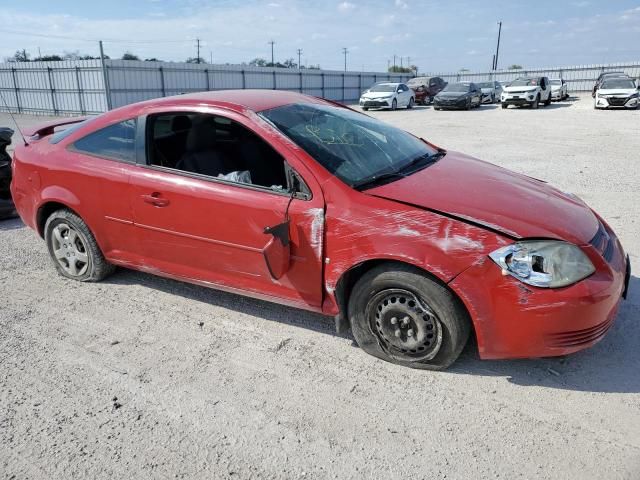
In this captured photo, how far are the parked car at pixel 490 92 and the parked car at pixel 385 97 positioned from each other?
237 inches

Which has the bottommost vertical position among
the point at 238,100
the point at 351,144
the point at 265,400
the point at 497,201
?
the point at 265,400

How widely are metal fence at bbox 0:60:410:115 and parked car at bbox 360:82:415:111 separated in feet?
27.2

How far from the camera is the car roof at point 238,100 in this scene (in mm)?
3562

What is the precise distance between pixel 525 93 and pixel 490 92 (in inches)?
216

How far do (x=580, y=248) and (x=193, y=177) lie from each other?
2453 mm

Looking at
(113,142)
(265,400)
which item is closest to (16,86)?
(113,142)

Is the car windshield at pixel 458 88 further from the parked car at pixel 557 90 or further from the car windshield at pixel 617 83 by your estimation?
the car windshield at pixel 617 83

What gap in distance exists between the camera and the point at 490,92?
103 ft

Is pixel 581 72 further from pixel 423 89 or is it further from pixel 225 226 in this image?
pixel 225 226

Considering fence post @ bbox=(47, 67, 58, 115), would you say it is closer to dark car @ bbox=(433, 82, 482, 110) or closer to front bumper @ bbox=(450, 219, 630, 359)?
dark car @ bbox=(433, 82, 482, 110)

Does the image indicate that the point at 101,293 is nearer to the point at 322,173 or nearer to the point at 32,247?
the point at 32,247

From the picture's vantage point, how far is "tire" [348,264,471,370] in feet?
9.30

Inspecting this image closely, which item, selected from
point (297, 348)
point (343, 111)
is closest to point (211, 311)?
point (297, 348)

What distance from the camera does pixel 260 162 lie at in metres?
3.88
